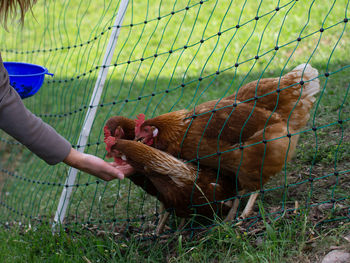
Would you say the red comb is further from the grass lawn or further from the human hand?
the human hand

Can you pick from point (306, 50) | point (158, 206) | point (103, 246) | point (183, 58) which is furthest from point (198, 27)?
point (103, 246)

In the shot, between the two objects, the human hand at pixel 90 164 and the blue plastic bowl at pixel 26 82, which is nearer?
the human hand at pixel 90 164

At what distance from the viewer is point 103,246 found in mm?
3172

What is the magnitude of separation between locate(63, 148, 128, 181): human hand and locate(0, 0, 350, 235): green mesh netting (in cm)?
76

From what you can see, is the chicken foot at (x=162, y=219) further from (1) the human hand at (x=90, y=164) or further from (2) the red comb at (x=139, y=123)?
(1) the human hand at (x=90, y=164)

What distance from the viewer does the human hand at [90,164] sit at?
97.2 inches

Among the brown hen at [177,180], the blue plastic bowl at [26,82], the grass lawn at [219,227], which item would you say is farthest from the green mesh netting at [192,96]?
the blue plastic bowl at [26,82]

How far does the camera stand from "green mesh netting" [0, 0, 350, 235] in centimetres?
319

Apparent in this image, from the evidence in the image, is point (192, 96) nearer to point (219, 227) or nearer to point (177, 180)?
point (177, 180)

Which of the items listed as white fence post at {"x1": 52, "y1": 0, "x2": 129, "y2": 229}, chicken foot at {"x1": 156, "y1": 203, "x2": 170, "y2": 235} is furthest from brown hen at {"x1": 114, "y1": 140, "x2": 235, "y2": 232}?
white fence post at {"x1": 52, "y1": 0, "x2": 129, "y2": 229}

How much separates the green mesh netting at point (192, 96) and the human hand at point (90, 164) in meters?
0.76

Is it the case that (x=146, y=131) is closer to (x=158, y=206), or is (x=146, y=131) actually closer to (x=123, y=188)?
(x=158, y=206)

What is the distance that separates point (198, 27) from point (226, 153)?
491 cm

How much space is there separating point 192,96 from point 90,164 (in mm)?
3421
